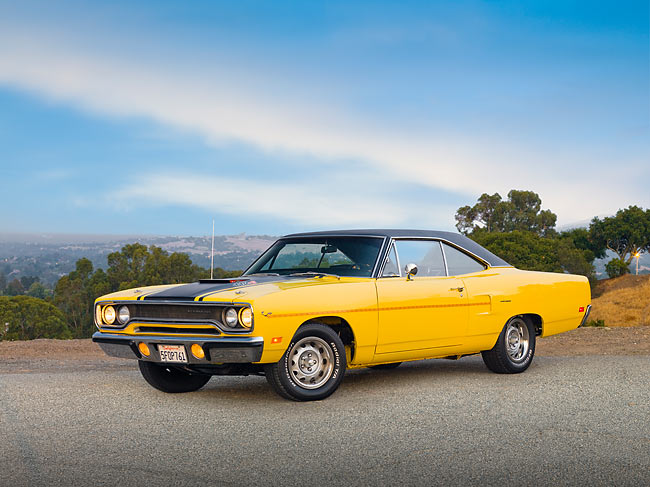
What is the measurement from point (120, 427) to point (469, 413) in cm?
298

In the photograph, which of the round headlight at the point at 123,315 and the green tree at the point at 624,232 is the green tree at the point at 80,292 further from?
the round headlight at the point at 123,315

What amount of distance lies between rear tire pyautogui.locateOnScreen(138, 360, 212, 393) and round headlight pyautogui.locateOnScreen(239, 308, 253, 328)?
1480 millimetres

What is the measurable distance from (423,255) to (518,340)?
1806mm

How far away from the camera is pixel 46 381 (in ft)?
27.9

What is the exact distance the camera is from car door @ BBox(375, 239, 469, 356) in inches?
296

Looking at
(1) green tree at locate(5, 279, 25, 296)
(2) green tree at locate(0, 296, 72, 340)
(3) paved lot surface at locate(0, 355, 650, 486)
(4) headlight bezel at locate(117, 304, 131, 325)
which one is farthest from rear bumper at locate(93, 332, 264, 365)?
(1) green tree at locate(5, 279, 25, 296)

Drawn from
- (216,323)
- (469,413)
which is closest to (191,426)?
(216,323)

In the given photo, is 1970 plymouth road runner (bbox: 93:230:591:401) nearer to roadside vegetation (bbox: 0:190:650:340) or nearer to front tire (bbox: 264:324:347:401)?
front tire (bbox: 264:324:347:401)

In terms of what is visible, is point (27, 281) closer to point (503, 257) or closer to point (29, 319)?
point (29, 319)

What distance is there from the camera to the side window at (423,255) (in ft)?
26.7

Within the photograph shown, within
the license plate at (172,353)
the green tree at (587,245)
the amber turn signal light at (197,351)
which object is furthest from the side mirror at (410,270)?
the green tree at (587,245)

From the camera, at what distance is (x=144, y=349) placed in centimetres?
691

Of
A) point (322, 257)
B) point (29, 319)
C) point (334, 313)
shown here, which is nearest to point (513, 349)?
point (322, 257)

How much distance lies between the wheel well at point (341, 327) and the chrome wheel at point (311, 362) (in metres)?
0.25
